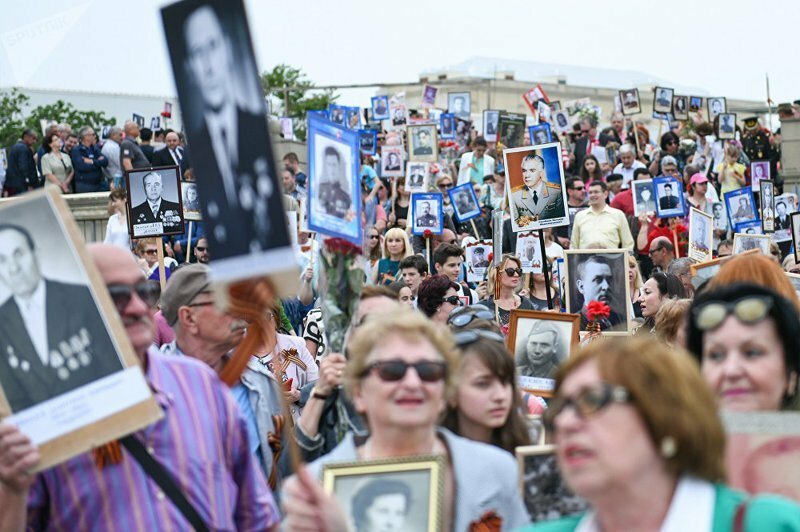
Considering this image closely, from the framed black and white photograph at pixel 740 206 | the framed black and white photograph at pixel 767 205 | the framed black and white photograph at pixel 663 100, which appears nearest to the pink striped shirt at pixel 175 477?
the framed black and white photograph at pixel 740 206

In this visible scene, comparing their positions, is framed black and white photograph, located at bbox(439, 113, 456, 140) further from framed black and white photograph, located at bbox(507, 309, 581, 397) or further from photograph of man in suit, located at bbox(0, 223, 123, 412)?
photograph of man in suit, located at bbox(0, 223, 123, 412)

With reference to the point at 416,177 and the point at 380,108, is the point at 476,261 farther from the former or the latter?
the point at 380,108

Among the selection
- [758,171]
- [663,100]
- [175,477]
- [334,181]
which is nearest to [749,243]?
[758,171]

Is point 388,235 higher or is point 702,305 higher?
point 702,305

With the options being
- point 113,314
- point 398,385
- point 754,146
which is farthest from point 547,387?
point 754,146

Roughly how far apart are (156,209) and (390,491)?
8596 mm

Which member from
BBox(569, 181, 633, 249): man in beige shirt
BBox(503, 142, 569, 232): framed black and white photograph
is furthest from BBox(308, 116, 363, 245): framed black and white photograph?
BBox(569, 181, 633, 249): man in beige shirt

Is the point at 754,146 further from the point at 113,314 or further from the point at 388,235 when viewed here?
the point at 113,314

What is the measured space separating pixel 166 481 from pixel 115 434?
0.22 meters

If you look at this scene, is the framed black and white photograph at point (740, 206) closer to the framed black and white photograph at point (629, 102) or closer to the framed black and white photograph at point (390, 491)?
the framed black and white photograph at point (629, 102)

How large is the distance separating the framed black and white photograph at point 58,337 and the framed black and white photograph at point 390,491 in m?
0.52

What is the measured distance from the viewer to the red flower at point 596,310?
9320mm

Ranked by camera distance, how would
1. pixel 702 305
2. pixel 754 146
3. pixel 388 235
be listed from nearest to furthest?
pixel 702 305, pixel 388 235, pixel 754 146

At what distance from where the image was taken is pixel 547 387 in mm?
7148
